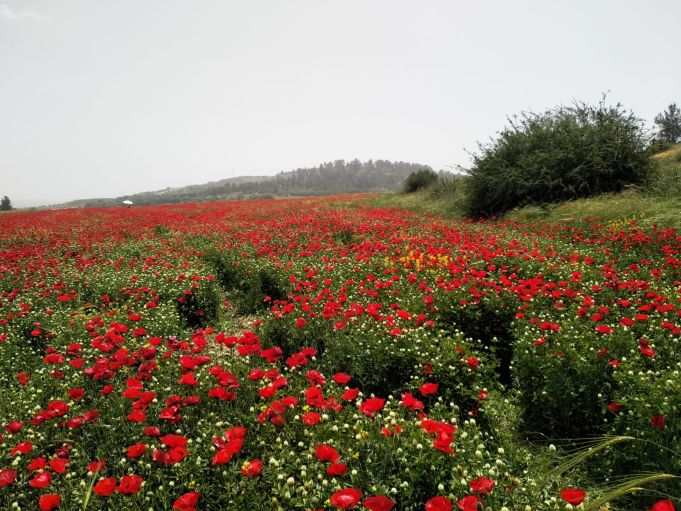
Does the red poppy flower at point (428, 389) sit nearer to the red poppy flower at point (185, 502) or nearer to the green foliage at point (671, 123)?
the red poppy flower at point (185, 502)

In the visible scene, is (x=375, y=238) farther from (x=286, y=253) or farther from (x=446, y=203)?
(x=446, y=203)

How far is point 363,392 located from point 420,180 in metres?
33.8

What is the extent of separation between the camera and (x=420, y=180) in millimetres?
36000

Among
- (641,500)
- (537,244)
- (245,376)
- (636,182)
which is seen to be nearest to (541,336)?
(641,500)

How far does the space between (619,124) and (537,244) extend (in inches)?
433

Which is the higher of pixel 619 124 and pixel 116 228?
pixel 619 124

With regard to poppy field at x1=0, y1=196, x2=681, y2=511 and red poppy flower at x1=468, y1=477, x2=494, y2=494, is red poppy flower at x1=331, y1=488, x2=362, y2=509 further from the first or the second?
red poppy flower at x1=468, y1=477, x2=494, y2=494

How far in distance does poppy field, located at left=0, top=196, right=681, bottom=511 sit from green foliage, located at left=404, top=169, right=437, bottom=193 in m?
28.4

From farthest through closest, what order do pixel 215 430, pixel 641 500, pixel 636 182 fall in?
pixel 636 182 < pixel 215 430 < pixel 641 500

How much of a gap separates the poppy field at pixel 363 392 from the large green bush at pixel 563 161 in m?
8.28

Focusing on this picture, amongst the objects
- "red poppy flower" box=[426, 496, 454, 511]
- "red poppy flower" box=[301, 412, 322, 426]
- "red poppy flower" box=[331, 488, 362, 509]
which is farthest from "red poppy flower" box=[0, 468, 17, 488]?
"red poppy flower" box=[426, 496, 454, 511]

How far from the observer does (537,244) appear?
894 centimetres

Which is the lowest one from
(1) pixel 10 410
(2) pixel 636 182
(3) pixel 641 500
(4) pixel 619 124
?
(3) pixel 641 500

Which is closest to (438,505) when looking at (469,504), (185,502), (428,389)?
(469,504)
